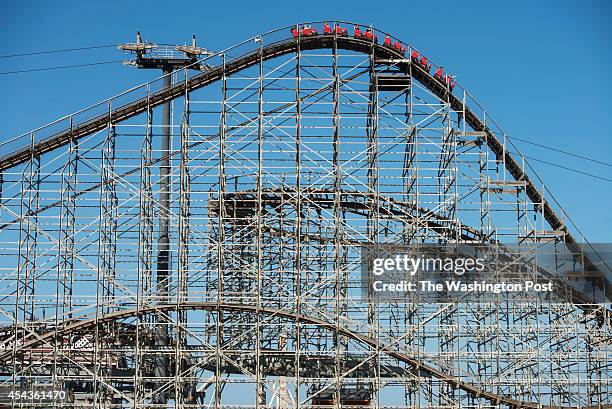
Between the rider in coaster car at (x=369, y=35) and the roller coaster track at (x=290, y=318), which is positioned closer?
the roller coaster track at (x=290, y=318)

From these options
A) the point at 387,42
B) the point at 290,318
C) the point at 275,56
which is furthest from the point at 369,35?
the point at 290,318

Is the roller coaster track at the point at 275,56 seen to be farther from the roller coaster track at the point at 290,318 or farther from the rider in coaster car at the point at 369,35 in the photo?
the roller coaster track at the point at 290,318

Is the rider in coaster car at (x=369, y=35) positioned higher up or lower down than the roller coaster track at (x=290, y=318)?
higher up

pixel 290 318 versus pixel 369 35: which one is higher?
pixel 369 35

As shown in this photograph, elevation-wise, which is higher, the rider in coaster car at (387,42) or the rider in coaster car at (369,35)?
the rider in coaster car at (369,35)

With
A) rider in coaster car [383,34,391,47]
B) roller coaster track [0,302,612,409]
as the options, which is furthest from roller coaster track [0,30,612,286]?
roller coaster track [0,302,612,409]

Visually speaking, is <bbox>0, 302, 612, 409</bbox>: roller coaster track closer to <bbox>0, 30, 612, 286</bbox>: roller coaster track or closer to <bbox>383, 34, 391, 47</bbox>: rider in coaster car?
<bbox>0, 30, 612, 286</bbox>: roller coaster track

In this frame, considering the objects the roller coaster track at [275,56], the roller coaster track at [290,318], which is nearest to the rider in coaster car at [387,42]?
the roller coaster track at [275,56]

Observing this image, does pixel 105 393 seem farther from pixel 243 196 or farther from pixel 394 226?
pixel 394 226

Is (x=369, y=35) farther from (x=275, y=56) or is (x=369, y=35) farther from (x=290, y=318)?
(x=290, y=318)

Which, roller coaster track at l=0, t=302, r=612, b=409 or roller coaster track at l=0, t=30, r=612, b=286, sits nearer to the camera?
roller coaster track at l=0, t=302, r=612, b=409

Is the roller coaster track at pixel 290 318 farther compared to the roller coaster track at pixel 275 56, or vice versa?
the roller coaster track at pixel 275 56

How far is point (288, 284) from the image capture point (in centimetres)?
3897

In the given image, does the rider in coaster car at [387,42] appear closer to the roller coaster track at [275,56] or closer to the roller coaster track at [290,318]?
the roller coaster track at [275,56]
